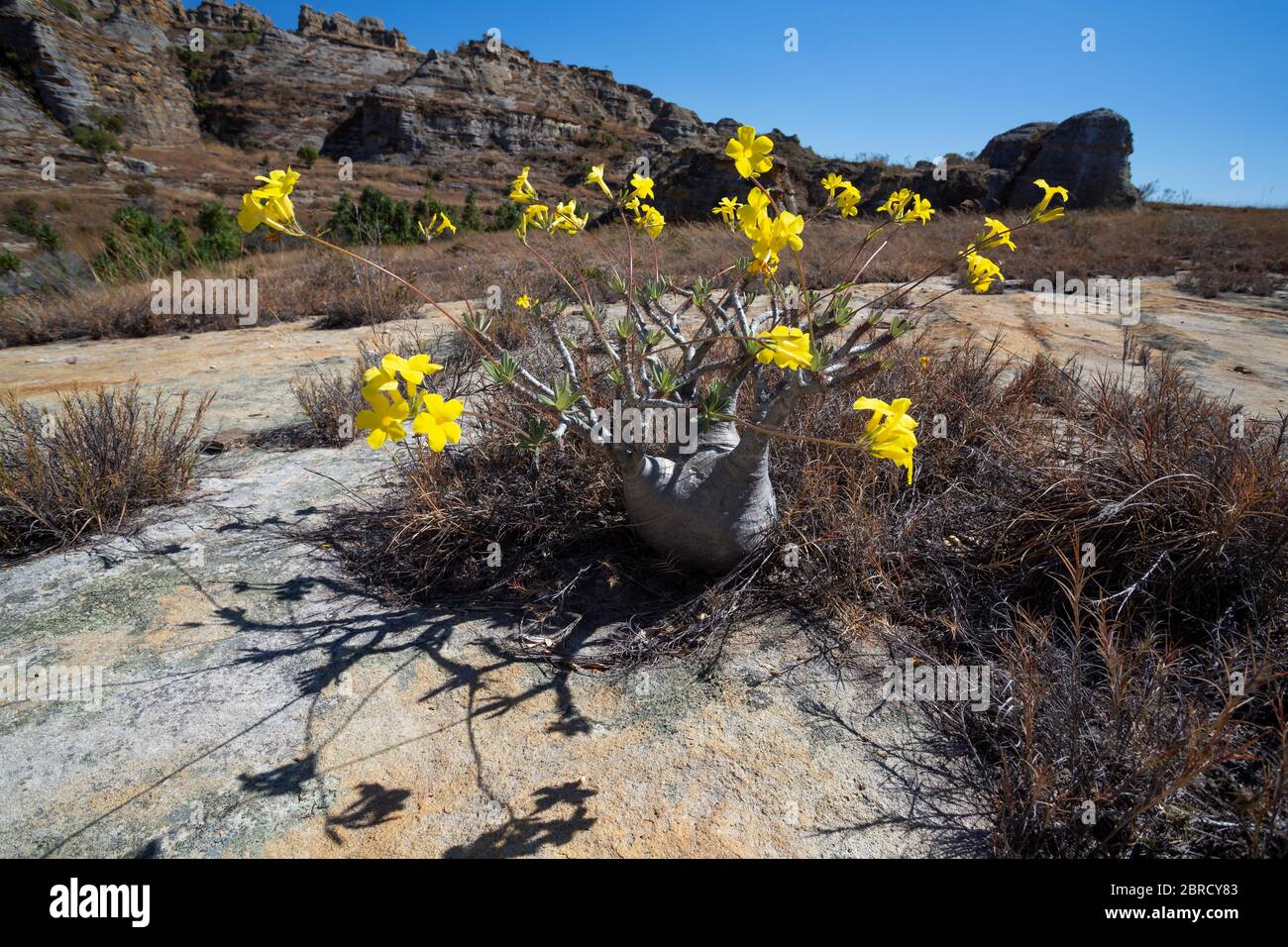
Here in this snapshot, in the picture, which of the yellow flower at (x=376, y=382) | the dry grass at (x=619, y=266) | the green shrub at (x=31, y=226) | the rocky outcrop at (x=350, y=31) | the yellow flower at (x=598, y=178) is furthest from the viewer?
the rocky outcrop at (x=350, y=31)

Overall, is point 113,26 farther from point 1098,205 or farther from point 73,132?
point 1098,205

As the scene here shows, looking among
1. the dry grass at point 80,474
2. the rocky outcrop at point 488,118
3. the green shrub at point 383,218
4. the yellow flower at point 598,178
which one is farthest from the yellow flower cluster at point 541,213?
the rocky outcrop at point 488,118

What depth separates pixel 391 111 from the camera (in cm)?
4491

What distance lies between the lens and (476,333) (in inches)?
75.3

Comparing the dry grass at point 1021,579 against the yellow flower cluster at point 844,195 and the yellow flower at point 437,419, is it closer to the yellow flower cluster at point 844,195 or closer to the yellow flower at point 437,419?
the yellow flower cluster at point 844,195

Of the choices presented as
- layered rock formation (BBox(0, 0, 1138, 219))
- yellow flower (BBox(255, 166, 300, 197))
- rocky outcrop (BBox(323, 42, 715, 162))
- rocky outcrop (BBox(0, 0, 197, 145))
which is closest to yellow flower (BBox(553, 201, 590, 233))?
yellow flower (BBox(255, 166, 300, 197))

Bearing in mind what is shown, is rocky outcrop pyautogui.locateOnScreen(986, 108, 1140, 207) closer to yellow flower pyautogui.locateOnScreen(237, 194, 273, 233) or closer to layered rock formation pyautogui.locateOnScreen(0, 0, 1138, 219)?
layered rock formation pyautogui.locateOnScreen(0, 0, 1138, 219)

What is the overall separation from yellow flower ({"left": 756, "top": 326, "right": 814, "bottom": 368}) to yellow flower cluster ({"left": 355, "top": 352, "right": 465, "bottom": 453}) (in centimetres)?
65

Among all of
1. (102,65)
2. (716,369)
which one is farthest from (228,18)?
(716,369)

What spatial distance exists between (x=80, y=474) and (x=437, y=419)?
7.92ft

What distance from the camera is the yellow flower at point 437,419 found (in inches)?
42.7

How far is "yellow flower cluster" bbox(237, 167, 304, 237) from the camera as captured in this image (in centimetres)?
147

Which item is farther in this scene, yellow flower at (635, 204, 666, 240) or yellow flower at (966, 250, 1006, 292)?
yellow flower at (635, 204, 666, 240)

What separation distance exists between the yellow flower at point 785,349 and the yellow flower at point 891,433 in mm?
155
